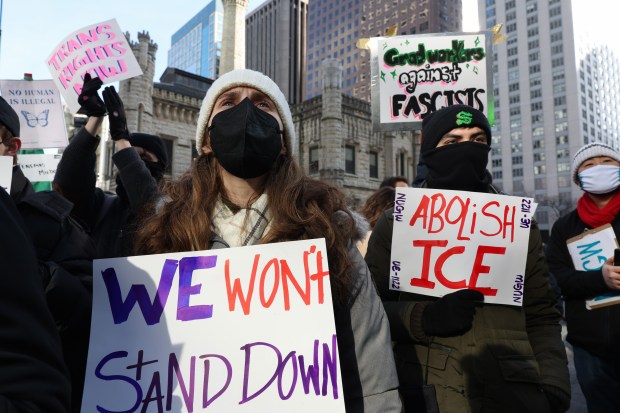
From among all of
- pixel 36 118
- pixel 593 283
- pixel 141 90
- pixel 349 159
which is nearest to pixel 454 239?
pixel 593 283

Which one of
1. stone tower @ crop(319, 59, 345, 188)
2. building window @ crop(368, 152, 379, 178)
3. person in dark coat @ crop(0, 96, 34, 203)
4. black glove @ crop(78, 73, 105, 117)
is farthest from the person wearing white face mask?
building window @ crop(368, 152, 379, 178)

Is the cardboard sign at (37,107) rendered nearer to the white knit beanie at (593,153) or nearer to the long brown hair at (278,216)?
the long brown hair at (278,216)

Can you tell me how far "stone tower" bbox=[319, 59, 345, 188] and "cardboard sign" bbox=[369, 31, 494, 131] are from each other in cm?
2078

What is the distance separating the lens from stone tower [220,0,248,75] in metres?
27.1

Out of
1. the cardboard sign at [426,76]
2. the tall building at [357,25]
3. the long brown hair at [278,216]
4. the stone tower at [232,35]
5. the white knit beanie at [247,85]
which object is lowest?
the long brown hair at [278,216]

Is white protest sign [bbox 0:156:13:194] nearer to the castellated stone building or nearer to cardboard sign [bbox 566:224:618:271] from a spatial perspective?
cardboard sign [bbox 566:224:618:271]

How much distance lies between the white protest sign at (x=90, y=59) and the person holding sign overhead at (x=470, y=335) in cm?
333

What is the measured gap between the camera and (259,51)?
300 feet

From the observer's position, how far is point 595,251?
303 cm

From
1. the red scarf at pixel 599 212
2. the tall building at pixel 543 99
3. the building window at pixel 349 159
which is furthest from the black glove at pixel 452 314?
the tall building at pixel 543 99

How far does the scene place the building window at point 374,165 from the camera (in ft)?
94.2

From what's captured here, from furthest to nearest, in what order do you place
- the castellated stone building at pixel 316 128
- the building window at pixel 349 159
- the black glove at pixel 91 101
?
the building window at pixel 349 159
the castellated stone building at pixel 316 128
the black glove at pixel 91 101

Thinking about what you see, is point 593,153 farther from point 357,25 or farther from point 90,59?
point 357,25

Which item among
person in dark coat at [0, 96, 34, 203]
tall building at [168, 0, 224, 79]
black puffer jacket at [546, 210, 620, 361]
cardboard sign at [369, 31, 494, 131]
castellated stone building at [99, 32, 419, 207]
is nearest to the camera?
person in dark coat at [0, 96, 34, 203]
